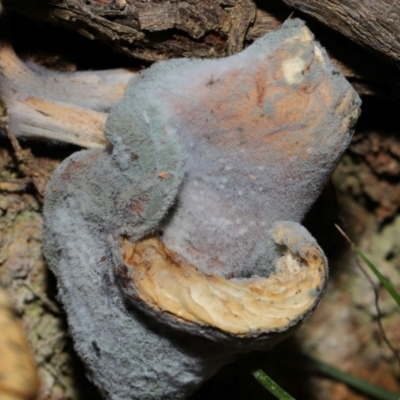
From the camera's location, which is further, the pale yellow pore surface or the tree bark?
the tree bark

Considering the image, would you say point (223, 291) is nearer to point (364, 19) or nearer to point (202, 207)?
point (202, 207)

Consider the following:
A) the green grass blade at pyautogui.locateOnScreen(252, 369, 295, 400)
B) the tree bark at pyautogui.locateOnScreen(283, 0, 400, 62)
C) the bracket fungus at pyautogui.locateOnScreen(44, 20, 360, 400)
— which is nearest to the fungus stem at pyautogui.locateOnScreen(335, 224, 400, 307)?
the bracket fungus at pyautogui.locateOnScreen(44, 20, 360, 400)

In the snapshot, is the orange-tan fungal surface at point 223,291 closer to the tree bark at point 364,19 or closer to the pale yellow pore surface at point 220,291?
the pale yellow pore surface at point 220,291

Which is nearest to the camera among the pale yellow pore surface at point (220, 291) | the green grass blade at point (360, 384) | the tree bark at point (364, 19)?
the pale yellow pore surface at point (220, 291)

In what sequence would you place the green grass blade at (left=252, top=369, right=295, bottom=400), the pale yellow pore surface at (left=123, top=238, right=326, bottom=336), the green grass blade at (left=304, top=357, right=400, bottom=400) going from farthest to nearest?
the green grass blade at (left=304, top=357, right=400, bottom=400) < the green grass blade at (left=252, top=369, right=295, bottom=400) < the pale yellow pore surface at (left=123, top=238, right=326, bottom=336)

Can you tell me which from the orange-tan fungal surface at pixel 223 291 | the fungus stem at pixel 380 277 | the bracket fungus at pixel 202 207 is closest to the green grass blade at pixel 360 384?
the fungus stem at pixel 380 277

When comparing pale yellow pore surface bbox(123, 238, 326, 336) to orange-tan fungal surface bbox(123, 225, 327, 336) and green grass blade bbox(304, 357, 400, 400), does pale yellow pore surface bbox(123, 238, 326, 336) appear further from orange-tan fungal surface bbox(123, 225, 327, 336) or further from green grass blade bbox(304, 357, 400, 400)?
green grass blade bbox(304, 357, 400, 400)

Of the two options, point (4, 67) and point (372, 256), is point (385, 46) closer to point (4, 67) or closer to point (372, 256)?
point (4, 67)

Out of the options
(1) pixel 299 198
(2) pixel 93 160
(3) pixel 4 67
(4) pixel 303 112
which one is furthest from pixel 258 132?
(3) pixel 4 67
